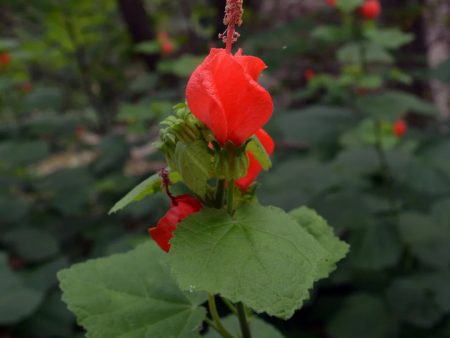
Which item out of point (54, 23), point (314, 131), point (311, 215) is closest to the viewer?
point (311, 215)

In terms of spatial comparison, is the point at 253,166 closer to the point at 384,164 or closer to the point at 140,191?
the point at 140,191

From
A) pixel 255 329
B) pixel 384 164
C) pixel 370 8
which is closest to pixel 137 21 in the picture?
pixel 370 8

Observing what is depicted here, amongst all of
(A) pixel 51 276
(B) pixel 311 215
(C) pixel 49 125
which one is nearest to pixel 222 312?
(A) pixel 51 276

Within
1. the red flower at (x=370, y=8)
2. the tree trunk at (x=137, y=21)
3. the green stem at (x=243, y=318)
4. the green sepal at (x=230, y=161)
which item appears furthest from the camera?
the tree trunk at (x=137, y=21)

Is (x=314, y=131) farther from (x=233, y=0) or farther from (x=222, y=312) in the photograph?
(x=233, y=0)

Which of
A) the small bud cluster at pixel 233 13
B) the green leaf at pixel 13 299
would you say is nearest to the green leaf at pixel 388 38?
the small bud cluster at pixel 233 13

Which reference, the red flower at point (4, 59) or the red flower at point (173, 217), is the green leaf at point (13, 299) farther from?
the red flower at point (4, 59)

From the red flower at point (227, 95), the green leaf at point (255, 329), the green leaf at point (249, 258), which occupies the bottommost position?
the green leaf at point (255, 329)
